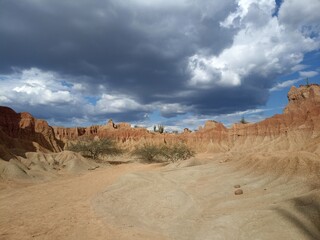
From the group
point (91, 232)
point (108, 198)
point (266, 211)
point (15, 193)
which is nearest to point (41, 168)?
point (15, 193)

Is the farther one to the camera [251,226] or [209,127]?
[209,127]

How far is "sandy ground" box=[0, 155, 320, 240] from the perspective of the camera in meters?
10.7

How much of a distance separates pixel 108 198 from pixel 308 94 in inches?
2859

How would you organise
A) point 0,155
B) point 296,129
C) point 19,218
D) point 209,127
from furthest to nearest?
1. point 209,127
2. point 296,129
3. point 0,155
4. point 19,218

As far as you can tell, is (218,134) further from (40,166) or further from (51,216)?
(51,216)

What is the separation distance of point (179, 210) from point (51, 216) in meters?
6.20

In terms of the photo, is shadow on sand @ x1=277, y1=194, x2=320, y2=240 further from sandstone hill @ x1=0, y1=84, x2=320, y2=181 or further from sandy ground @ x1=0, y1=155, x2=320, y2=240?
sandstone hill @ x1=0, y1=84, x2=320, y2=181

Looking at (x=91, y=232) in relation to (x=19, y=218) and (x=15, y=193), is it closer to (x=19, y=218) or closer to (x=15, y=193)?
(x=19, y=218)

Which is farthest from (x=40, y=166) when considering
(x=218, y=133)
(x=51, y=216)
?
(x=218, y=133)

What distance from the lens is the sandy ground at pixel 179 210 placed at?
10.7 meters

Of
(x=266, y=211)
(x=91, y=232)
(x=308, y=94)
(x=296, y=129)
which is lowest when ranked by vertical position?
(x=91, y=232)

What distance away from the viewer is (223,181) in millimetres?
17797

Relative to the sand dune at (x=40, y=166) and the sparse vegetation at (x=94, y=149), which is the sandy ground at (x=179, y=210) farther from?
the sparse vegetation at (x=94, y=149)

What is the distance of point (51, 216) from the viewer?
14.7 metres
